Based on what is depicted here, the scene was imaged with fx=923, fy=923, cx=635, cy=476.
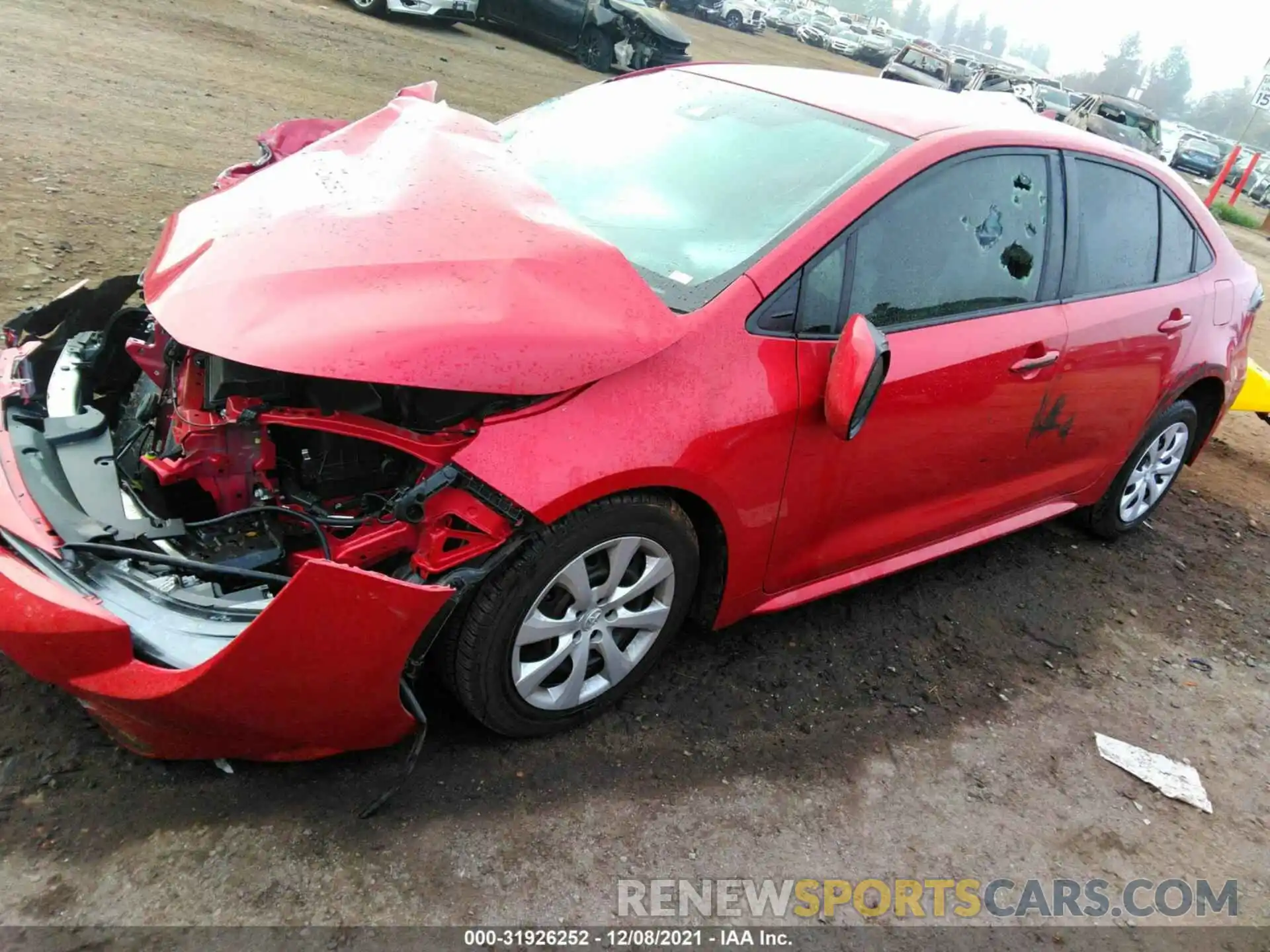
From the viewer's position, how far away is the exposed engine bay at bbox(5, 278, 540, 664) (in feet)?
7.09

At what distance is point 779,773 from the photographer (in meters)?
2.68

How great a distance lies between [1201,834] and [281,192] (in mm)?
3349

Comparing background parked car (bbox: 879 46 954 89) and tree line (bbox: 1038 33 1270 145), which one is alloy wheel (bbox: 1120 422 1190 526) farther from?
tree line (bbox: 1038 33 1270 145)

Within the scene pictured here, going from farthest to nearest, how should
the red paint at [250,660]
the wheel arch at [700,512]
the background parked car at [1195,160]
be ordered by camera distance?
the background parked car at [1195,160] → the wheel arch at [700,512] → the red paint at [250,660]

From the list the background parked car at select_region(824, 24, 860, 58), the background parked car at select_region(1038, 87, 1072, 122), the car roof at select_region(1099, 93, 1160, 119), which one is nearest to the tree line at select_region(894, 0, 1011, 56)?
the background parked car at select_region(824, 24, 860, 58)

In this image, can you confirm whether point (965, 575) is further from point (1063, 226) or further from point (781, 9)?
point (781, 9)

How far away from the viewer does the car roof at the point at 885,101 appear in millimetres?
2947

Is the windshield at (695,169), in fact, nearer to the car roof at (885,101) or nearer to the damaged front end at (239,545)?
the car roof at (885,101)

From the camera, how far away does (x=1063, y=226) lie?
3.21 metres

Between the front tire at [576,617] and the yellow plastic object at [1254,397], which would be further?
the yellow plastic object at [1254,397]

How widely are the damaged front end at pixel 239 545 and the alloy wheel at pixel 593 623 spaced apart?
26cm

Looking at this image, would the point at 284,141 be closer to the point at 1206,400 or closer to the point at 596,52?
the point at 1206,400

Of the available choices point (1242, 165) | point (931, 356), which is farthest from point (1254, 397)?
point (1242, 165)

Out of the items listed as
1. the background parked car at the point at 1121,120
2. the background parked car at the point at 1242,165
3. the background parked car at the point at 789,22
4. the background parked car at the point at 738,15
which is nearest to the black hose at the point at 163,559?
the background parked car at the point at 1121,120
